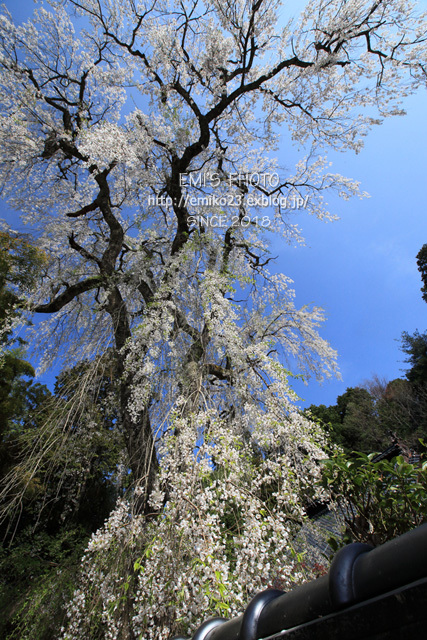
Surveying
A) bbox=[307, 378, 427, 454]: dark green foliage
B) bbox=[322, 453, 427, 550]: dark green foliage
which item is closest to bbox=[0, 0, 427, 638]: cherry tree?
bbox=[322, 453, 427, 550]: dark green foliage

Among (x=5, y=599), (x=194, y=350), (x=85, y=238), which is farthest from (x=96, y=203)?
(x=5, y=599)

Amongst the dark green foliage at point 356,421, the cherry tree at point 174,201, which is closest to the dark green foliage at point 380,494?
the cherry tree at point 174,201

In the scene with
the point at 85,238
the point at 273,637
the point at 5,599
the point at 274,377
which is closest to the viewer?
the point at 273,637

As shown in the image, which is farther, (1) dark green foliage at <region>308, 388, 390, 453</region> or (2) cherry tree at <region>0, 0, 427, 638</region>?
(1) dark green foliage at <region>308, 388, 390, 453</region>

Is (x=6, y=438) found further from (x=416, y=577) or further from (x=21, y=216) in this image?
(x=416, y=577)

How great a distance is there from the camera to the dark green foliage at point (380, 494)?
1440 mm

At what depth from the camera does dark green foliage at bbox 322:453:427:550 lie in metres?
1.44

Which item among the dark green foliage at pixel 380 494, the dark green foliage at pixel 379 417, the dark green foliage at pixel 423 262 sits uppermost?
the dark green foliage at pixel 423 262

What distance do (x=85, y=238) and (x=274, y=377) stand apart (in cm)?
506

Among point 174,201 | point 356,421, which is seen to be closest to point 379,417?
point 356,421

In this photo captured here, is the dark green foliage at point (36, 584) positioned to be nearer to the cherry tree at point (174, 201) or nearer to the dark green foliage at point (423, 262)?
the cherry tree at point (174, 201)

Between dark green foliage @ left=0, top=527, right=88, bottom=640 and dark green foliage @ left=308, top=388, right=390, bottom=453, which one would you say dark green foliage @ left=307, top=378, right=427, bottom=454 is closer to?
dark green foliage @ left=308, top=388, right=390, bottom=453

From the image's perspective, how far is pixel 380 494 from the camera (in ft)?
5.29

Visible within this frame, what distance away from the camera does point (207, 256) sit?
518 cm
